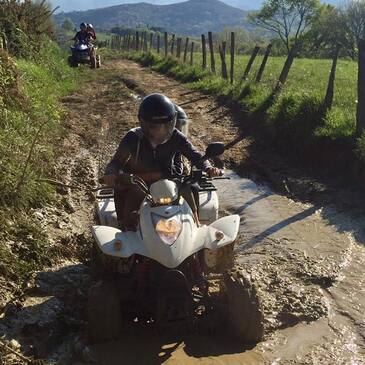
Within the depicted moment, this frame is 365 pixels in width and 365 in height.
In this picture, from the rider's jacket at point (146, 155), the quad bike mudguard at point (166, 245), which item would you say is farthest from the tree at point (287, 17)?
the quad bike mudguard at point (166, 245)

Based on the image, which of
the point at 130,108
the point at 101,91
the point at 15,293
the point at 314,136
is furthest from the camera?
the point at 101,91

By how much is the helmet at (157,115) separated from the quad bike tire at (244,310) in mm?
1361

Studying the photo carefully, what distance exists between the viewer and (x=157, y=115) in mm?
4430

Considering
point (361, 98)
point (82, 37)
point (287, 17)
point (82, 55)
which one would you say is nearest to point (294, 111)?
point (361, 98)

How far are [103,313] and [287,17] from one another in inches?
2778

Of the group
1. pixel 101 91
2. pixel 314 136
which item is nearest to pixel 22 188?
pixel 314 136

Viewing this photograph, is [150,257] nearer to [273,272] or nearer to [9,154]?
[273,272]

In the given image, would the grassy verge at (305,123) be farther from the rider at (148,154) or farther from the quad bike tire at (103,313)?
the quad bike tire at (103,313)

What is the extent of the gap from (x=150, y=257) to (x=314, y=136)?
221 inches

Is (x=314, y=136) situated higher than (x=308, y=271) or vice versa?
(x=314, y=136)

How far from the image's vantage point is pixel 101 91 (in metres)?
15.2

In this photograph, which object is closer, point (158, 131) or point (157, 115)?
point (157, 115)

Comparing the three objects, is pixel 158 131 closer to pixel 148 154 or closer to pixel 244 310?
pixel 148 154

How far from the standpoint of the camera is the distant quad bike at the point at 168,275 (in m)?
3.85
